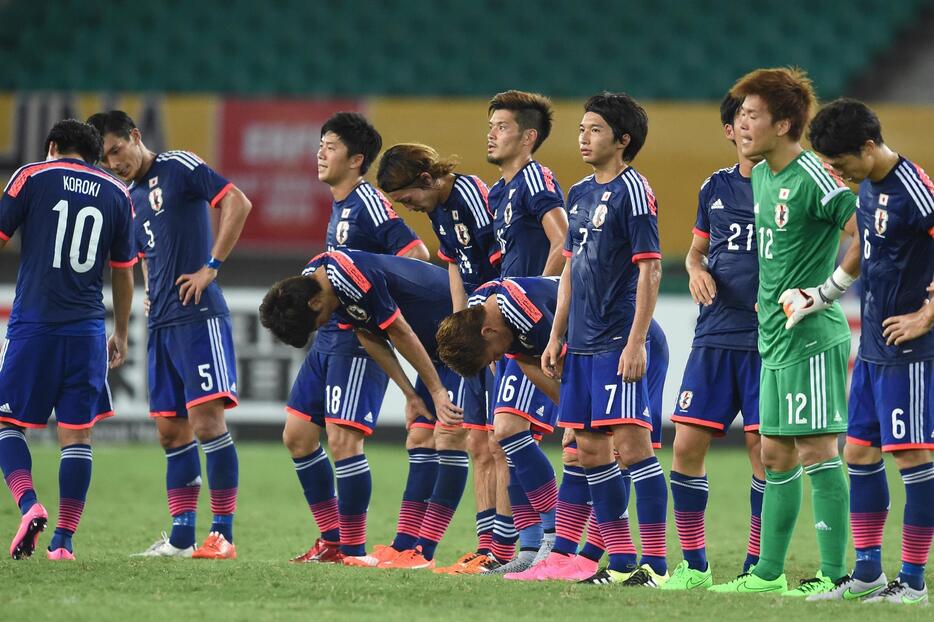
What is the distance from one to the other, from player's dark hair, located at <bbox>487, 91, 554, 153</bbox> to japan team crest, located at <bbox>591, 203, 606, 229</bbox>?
Answer: 1043 mm

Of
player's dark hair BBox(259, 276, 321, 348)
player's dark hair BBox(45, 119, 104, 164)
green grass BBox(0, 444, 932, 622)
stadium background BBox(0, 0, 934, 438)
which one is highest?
stadium background BBox(0, 0, 934, 438)

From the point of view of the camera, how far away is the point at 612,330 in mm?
5824

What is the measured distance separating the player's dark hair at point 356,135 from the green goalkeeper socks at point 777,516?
287 cm

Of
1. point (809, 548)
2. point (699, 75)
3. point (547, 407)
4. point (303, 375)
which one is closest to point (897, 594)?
point (547, 407)

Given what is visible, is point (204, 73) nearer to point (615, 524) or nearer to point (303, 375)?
point (303, 375)

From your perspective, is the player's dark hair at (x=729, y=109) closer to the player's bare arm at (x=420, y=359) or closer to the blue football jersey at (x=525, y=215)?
the blue football jersey at (x=525, y=215)

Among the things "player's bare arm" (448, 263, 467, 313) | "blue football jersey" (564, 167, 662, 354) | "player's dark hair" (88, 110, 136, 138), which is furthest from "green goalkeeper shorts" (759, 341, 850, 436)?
"player's dark hair" (88, 110, 136, 138)

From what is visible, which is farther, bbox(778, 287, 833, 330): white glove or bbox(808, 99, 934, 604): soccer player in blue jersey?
bbox(778, 287, 833, 330): white glove

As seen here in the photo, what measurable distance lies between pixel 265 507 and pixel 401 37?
9571 mm

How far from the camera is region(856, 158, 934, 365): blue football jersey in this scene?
205 inches

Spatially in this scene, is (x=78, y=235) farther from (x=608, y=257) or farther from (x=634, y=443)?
(x=634, y=443)

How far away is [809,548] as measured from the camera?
7648mm

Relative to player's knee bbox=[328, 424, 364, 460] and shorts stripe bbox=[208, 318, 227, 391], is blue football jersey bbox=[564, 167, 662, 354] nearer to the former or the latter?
player's knee bbox=[328, 424, 364, 460]

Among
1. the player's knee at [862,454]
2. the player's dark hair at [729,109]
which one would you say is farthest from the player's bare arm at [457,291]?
the player's knee at [862,454]
